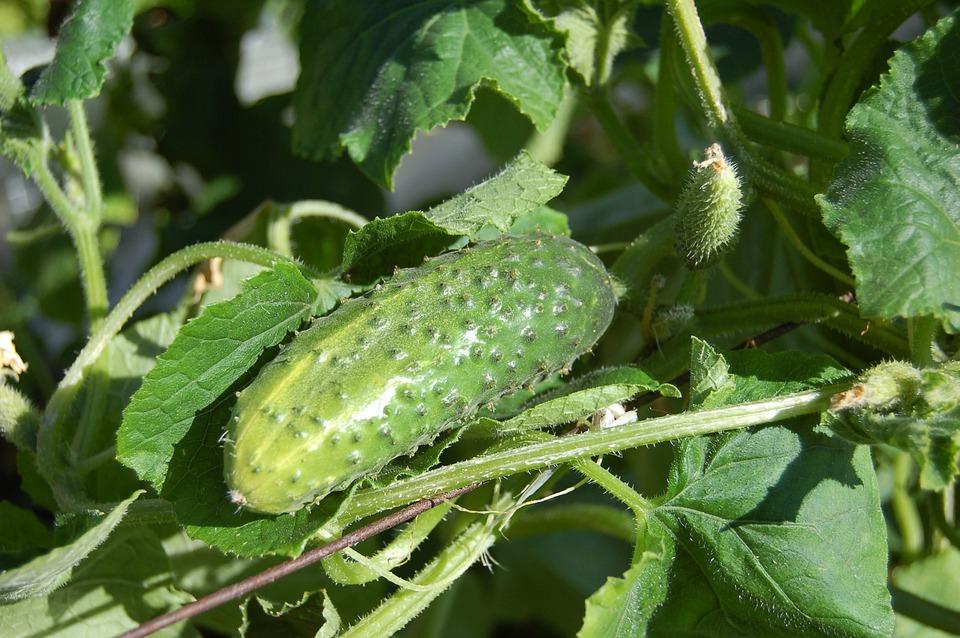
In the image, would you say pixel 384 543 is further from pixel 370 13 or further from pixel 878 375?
pixel 370 13

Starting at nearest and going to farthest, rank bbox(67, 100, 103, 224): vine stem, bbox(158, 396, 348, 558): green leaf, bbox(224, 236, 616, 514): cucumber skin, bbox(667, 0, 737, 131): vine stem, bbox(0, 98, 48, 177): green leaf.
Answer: bbox(224, 236, 616, 514): cucumber skin
bbox(158, 396, 348, 558): green leaf
bbox(667, 0, 737, 131): vine stem
bbox(0, 98, 48, 177): green leaf
bbox(67, 100, 103, 224): vine stem

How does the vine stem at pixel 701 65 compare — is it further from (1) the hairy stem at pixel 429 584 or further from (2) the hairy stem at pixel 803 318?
(1) the hairy stem at pixel 429 584

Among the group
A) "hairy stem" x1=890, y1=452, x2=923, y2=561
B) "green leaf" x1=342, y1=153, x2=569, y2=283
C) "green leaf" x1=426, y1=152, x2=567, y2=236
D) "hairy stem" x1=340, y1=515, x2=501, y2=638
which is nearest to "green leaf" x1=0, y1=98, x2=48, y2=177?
"green leaf" x1=342, y1=153, x2=569, y2=283

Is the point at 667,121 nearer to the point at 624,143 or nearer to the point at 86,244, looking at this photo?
the point at 624,143

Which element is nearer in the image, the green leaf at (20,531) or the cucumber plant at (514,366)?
the cucumber plant at (514,366)

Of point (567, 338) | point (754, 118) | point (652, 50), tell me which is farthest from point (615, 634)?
point (652, 50)

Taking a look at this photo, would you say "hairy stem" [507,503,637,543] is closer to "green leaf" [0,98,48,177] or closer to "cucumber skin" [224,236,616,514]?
"cucumber skin" [224,236,616,514]

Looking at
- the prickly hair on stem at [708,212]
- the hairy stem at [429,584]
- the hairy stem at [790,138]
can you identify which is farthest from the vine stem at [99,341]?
the hairy stem at [790,138]
